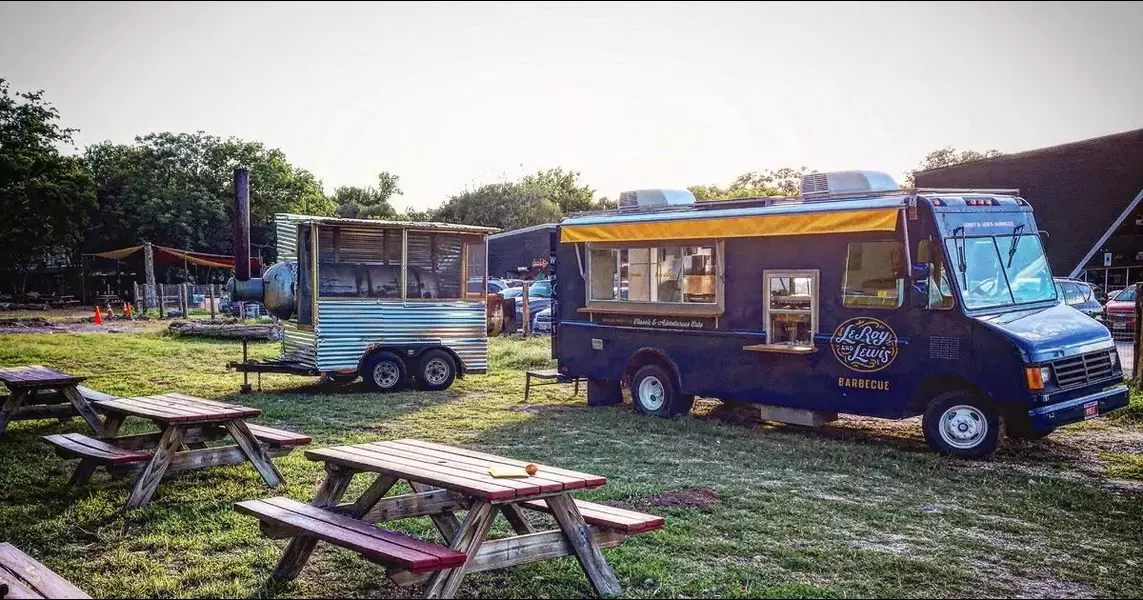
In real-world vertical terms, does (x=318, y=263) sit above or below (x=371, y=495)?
above

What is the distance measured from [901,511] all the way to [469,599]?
3.70 m

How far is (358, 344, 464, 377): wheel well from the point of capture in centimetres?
1478

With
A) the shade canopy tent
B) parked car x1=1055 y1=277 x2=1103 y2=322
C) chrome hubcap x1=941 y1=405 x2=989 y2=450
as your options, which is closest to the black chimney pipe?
chrome hubcap x1=941 y1=405 x2=989 y2=450

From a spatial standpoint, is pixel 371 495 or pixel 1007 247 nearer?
pixel 371 495

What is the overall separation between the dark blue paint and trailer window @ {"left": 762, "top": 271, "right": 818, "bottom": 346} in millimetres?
103

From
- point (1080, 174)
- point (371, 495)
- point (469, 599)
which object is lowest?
point (469, 599)

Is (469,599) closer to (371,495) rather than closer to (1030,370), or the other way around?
(371,495)

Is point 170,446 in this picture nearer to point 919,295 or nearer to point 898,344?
point 898,344

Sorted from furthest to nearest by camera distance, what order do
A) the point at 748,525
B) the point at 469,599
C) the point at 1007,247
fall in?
the point at 1007,247, the point at 748,525, the point at 469,599

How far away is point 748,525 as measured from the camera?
22.5 ft

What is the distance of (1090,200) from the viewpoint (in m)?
31.5

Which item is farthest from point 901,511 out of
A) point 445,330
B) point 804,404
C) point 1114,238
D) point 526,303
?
point 1114,238

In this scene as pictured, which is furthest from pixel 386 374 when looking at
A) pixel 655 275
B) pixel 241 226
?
pixel 655 275

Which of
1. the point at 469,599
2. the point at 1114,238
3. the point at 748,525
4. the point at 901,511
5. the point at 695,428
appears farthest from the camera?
the point at 1114,238
